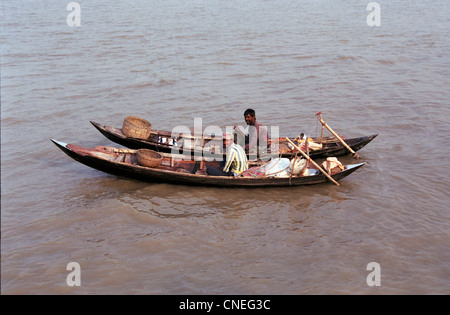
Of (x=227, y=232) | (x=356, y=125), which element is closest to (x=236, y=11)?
(x=356, y=125)

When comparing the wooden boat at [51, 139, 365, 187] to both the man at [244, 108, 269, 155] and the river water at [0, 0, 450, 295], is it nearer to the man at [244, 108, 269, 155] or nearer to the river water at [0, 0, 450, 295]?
the river water at [0, 0, 450, 295]

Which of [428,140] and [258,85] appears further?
[258,85]

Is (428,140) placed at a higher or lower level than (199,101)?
lower

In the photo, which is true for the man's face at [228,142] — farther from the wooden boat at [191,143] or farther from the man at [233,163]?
the man at [233,163]

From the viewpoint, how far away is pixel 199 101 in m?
12.2

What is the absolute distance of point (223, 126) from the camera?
35.7 feet

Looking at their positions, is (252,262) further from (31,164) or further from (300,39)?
(300,39)

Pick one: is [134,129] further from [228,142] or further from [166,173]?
[228,142]

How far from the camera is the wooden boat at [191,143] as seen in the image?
886cm

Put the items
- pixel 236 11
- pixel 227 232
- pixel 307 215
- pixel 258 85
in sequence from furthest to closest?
pixel 236 11 → pixel 258 85 → pixel 307 215 → pixel 227 232

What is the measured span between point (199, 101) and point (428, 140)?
5794mm

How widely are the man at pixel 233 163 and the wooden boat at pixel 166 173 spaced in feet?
0.48

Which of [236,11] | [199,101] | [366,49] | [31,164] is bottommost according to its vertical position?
[31,164]
